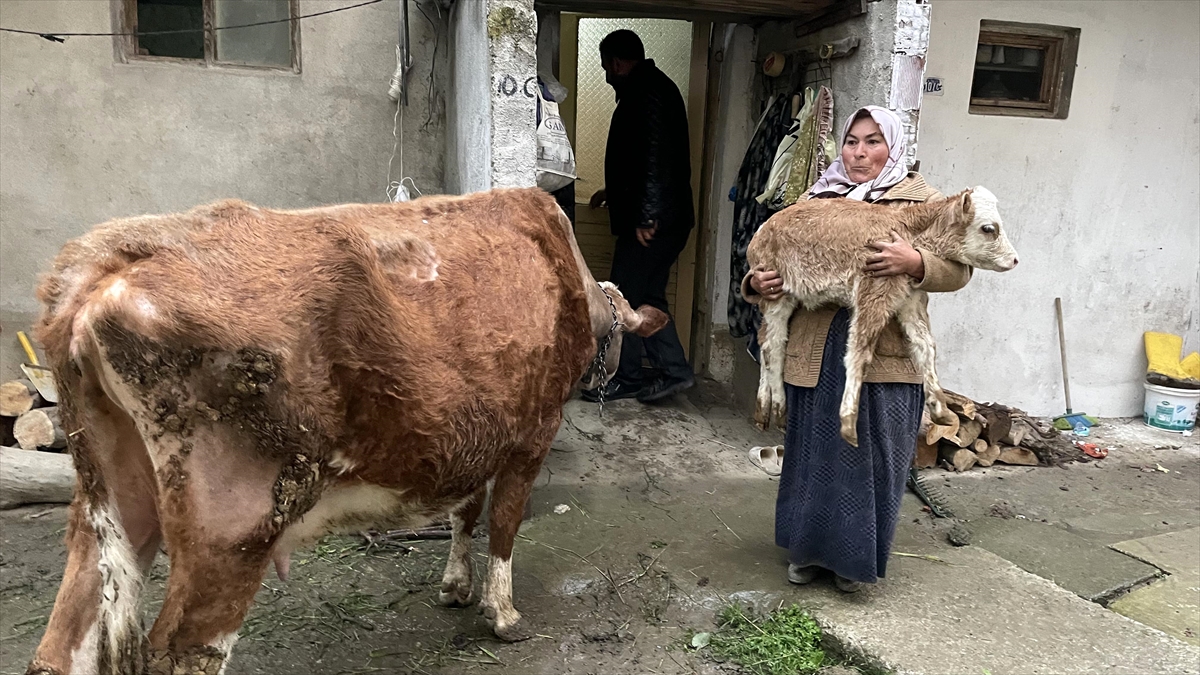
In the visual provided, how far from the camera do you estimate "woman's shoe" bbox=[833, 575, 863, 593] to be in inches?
123

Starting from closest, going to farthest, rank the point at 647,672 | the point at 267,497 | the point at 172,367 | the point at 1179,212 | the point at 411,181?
the point at 172,367 < the point at 267,497 < the point at 647,672 < the point at 411,181 < the point at 1179,212

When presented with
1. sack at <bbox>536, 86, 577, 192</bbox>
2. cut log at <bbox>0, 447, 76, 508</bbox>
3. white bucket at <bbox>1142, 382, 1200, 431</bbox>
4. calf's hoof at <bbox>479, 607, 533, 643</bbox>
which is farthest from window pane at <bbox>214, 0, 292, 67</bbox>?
white bucket at <bbox>1142, 382, 1200, 431</bbox>

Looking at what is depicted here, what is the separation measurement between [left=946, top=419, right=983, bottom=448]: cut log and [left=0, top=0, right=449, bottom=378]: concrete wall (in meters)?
3.83

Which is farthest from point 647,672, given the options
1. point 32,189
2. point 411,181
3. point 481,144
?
point 32,189

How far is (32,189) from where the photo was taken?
4160 mm

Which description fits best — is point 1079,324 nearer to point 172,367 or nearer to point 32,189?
point 172,367

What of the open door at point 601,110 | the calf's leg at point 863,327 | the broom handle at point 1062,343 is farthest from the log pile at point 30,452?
the broom handle at point 1062,343

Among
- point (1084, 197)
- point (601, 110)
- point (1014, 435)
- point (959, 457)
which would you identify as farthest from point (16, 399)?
point (1084, 197)

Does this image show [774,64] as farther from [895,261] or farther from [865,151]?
[895,261]

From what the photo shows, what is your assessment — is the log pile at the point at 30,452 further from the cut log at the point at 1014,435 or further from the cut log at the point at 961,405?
the cut log at the point at 1014,435

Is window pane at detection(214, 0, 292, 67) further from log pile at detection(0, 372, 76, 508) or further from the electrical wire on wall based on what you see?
log pile at detection(0, 372, 76, 508)

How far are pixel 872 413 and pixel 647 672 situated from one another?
1.30 meters

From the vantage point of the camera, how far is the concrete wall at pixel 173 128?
408cm

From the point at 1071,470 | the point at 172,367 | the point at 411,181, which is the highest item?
the point at 411,181
